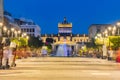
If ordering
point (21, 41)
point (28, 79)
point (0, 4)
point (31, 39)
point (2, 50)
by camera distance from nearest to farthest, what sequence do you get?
point (28, 79) → point (2, 50) → point (21, 41) → point (0, 4) → point (31, 39)

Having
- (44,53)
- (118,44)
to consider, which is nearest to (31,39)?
(44,53)

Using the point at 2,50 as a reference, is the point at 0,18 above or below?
above

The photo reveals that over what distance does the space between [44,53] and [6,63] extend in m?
103

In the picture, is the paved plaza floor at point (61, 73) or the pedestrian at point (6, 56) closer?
the paved plaza floor at point (61, 73)

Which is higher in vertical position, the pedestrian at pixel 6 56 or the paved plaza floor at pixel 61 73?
the pedestrian at pixel 6 56

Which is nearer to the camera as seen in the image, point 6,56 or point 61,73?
point 61,73

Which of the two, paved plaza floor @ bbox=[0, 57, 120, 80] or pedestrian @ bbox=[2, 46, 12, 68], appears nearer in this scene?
paved plaza floor @ bbox=[0, 57, 120, 80]

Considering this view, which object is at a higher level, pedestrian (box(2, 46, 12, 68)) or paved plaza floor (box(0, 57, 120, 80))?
pedestrian (box(2, 46, 12, 68))

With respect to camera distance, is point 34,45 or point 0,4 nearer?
point 0,4

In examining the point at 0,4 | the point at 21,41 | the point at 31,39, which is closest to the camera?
the point at 21,41

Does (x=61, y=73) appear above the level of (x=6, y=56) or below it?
below

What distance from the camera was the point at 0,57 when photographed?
4091 centimetres

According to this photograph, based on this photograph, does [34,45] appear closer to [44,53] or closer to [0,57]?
[44,53]

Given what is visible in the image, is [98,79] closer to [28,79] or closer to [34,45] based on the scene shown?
[28,79]
